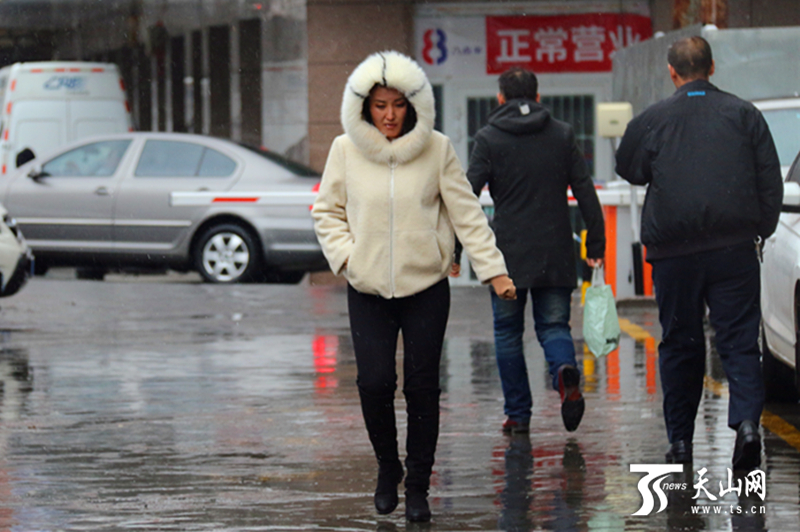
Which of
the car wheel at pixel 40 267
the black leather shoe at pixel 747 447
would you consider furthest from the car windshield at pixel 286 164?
the black leather shoe at pixel 747 447

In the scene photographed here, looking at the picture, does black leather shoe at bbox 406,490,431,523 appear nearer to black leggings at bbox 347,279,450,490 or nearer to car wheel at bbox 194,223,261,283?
black leggings at bbox 347,279,450,490

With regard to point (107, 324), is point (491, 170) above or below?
above

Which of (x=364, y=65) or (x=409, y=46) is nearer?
(x=364, y=65)

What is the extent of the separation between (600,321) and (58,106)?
46.4ft

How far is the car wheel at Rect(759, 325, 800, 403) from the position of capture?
802 cm

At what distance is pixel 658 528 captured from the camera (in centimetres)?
525

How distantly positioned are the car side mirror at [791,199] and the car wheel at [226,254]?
30.0 ft

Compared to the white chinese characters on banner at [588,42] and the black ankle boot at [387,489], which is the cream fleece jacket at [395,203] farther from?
the white chinese characters on banner at [588,42]

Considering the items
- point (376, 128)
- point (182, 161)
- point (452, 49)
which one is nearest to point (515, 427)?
point (376, 128)

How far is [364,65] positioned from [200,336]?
6207mm

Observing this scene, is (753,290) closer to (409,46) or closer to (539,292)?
(539,292)

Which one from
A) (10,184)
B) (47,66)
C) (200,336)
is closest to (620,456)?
(200,336)

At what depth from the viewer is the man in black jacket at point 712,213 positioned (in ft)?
19.9

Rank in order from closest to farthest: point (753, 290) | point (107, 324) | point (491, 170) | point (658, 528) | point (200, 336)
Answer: point (658, 528), point (753, 290), point (491, 170), point (200, 336), point (107, 324)
